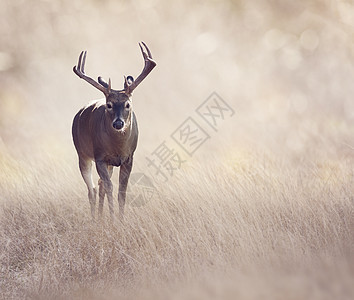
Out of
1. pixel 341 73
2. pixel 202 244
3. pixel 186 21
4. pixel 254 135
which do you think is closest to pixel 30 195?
pixel 202 244

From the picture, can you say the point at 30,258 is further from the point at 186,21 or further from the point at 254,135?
the point at 186,21

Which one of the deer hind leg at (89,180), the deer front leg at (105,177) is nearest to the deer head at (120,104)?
Result: the deer front leg at (105,177)

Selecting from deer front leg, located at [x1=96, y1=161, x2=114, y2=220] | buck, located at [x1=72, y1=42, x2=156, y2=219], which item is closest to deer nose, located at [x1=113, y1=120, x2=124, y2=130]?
buck, located at [x1=72, y1=42, x2=156, y2=219]

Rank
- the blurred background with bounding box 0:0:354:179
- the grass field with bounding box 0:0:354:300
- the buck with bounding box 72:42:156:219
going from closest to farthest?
the grass field with bounding box 0:0:354:300
the buck with bounding box 72:42:156:219
the blurred background with bounding box 0:0:354:179

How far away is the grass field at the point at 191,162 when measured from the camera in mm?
5172

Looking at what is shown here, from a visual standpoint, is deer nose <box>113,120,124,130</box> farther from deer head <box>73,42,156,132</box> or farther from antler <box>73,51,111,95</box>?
antler <box>73,51,111,95</box>

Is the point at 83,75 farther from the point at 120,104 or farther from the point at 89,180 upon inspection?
the point at 89,180

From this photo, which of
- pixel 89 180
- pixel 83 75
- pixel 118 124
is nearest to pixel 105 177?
pixel 89 180

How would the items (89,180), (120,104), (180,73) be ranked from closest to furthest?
1. (120,104)
2. (89,180)
3. (180,73)

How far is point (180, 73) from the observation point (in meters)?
15.5

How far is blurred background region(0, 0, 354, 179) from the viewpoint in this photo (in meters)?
10.8

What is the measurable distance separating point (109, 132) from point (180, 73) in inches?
354

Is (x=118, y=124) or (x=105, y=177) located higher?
(x=118, y=124)

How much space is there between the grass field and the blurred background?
43mm
